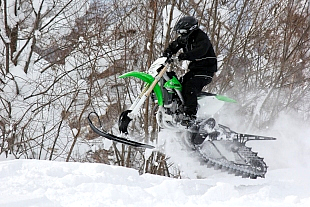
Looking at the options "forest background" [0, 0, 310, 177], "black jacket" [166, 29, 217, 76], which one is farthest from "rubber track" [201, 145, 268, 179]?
"forest background" [0, 0, 310, 177]

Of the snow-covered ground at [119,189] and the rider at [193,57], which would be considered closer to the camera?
the snow-covered ground at [119,189]

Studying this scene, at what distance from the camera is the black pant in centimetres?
514

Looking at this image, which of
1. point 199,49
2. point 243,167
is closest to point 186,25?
point 199,49

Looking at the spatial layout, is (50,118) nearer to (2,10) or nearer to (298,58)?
(2,10)

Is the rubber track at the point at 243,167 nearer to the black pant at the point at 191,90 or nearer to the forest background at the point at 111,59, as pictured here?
the black pant at the point at 191,90

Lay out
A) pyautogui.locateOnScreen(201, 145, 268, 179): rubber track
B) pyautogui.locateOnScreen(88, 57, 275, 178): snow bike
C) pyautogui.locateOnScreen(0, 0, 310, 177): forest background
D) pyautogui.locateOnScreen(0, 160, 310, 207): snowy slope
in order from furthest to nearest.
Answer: pyautogui.locateOnScreen(0, 0, 310, 177): forest background
pyautogui.locateOnScreen(201, 145, 268, 179): rubber track
pyautogui.locateOnScreen(88, 57, 275, 178): snow bike
pyautogui.locateOnScreen(0, 160, 310, 207): snowy slope

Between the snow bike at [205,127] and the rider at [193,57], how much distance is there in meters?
0.12

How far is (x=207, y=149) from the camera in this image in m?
5.64

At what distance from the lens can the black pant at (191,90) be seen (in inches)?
202

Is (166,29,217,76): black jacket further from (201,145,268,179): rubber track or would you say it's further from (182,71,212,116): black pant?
(201,145,268,179): rubber track

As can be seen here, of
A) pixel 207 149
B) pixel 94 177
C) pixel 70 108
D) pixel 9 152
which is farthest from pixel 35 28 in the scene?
pixel 94 177

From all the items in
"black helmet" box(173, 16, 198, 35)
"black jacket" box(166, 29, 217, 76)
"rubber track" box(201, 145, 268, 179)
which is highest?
"black helmet" box(173, 16, 198, 35)

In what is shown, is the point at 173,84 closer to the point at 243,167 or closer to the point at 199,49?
the point at 199,49

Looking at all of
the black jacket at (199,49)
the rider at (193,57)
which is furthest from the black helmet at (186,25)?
the black jacket at (199,49)
